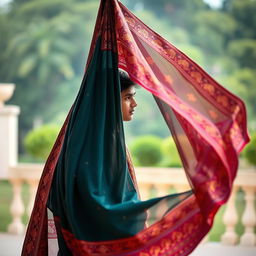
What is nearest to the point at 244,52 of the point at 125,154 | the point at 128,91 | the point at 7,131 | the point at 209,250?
the point at 7,131

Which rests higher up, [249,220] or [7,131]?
[7,131]

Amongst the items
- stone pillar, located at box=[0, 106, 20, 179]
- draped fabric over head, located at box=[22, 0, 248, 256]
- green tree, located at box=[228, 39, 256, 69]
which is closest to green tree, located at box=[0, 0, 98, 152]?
green tree, located at box=[228, 39, 256, 69]

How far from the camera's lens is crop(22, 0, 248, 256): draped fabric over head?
1829 millimetres

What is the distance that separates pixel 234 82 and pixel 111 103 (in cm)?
1029

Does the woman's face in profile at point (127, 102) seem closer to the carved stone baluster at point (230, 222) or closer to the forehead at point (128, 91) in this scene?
the forehead at point (128, 91)

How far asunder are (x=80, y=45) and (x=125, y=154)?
436 inches

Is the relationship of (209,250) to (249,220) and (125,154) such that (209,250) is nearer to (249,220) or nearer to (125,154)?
(249,220)

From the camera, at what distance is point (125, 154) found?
6.34 ft

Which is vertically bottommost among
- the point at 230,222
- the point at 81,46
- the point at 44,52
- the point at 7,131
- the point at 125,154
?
the point at 230,222

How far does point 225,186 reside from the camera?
70.1 inches

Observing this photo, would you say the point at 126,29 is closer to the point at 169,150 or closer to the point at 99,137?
the point at 99,137

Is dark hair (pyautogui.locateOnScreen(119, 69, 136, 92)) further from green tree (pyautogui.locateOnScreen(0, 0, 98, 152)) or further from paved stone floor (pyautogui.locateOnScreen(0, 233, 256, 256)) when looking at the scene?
green tree (pyautogui.locateOnScreen(0, 0, 98, 152))

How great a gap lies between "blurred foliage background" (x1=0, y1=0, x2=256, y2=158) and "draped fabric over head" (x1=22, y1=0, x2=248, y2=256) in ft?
32.7

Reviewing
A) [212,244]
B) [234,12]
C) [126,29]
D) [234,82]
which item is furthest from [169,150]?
[234,12]
